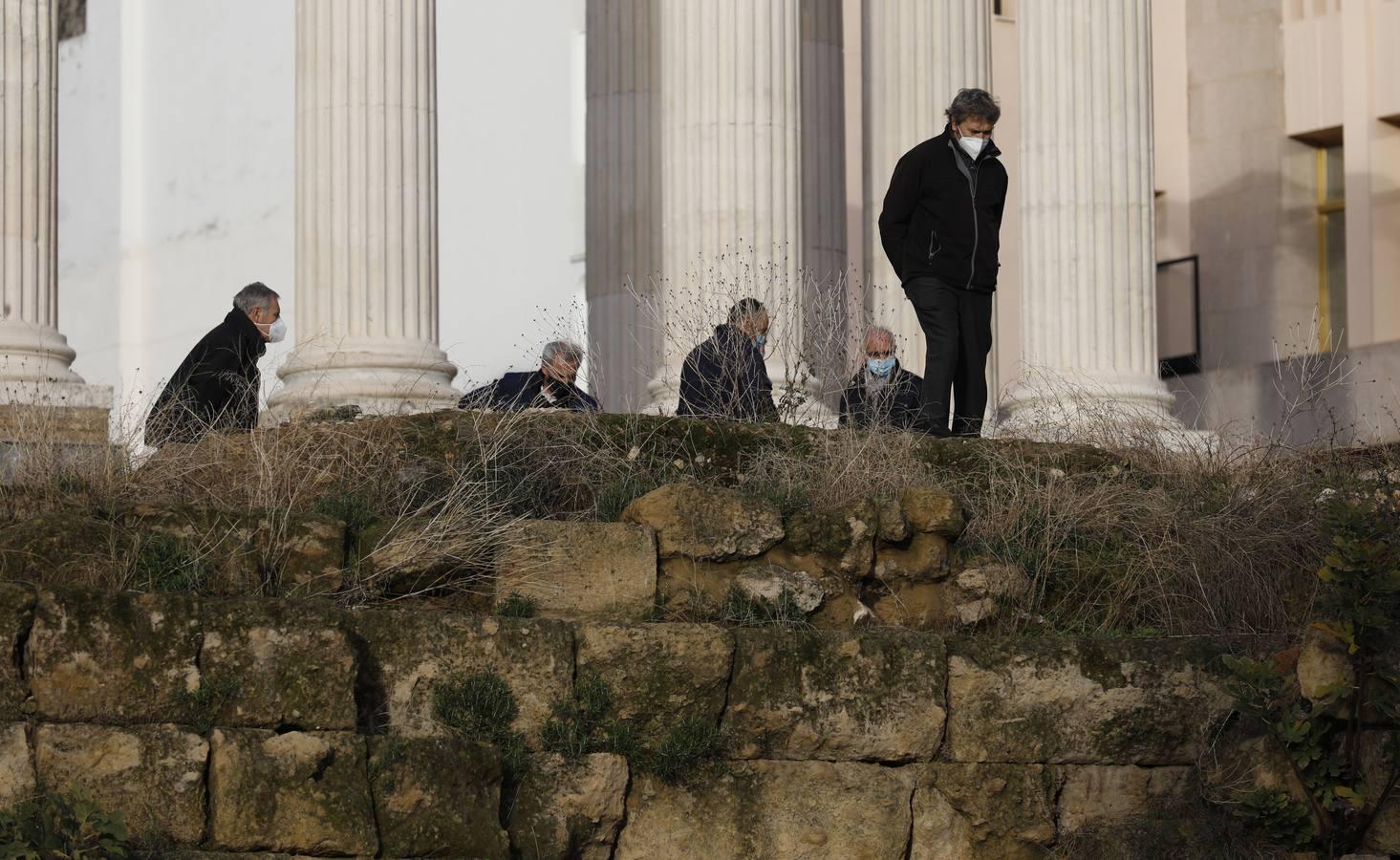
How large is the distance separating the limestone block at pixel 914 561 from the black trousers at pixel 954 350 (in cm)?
257

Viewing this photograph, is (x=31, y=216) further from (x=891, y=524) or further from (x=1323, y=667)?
(x=1323, y=667)

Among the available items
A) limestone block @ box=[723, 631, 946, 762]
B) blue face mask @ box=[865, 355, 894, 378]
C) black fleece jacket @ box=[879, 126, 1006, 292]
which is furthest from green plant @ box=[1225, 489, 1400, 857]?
blue face mask @ box=[865, 355, 894, 378]

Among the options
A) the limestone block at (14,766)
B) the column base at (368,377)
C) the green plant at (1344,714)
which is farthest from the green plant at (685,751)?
the column base at (368,377)

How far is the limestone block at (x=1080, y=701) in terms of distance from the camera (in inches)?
451

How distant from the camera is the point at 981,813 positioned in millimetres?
11383

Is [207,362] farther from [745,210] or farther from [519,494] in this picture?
[745,210]

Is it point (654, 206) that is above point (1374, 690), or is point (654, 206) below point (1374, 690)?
above

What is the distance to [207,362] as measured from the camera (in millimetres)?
14891

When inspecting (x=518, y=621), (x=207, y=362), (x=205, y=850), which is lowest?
(x=205, y=850)

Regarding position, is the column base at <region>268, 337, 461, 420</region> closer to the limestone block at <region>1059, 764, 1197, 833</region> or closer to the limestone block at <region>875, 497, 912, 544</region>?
the limestone block at <region>875, 497, 912, 544</region>

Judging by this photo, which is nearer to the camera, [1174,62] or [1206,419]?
[1206,419]

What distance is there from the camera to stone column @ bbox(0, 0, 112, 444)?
16453mm

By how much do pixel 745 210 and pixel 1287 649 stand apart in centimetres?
716

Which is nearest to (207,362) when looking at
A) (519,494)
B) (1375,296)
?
(519,494)
